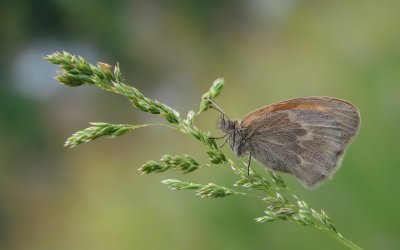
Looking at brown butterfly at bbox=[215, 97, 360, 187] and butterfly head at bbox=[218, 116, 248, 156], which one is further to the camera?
butterfly head at bbox=[218, 116, 248, 156]

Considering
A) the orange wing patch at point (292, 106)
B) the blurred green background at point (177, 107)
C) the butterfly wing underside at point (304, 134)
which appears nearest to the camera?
the butterfly wing underside at point (304, 134)

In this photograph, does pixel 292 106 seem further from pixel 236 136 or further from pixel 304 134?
pixel 236 136

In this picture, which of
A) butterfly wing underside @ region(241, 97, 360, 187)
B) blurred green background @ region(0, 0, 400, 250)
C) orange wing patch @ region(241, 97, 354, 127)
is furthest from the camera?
blurred green background @ region(0, 0, 400, 250)

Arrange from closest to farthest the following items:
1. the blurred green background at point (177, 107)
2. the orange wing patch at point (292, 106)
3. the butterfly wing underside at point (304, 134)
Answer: the butterfly wing underside at point (304, 134) → the orange wing patch at point (292, 106) → the blurred green background at point (177, 107)

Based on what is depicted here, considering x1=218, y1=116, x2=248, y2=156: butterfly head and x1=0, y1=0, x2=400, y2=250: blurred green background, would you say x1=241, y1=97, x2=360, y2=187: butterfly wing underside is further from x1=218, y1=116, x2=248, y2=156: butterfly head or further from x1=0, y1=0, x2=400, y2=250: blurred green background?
x1=0, y1=0, x2=400, y2=250: blurred green background

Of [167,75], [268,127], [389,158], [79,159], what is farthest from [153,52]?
[268,127]

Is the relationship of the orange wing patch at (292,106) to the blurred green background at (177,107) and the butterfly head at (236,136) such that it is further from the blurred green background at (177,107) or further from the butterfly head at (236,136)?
the blurred green background at (177,107)

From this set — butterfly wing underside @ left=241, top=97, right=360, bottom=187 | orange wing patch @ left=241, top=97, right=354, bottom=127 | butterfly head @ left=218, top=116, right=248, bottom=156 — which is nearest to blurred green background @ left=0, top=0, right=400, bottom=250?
butterfly wing underside @ left=241, top=97, right=360, bottom=187

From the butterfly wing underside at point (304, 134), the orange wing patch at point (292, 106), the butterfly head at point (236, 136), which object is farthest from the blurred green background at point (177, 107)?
the butterfly head at point (236, 136)
